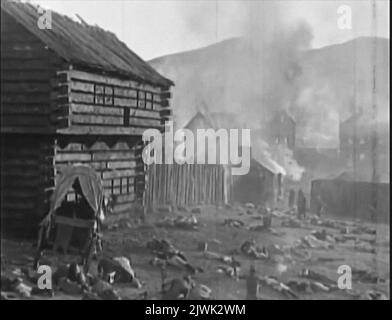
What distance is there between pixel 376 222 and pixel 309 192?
40.8 inches

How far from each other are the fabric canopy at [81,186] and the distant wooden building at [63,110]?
12 cm

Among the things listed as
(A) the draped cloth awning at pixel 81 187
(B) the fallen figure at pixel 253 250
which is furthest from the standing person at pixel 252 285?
(A) the draped cloth awning at pixel 81 187

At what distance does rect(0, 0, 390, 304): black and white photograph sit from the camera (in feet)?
22.5

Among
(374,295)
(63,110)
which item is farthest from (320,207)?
(63,110)

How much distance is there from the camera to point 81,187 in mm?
6895

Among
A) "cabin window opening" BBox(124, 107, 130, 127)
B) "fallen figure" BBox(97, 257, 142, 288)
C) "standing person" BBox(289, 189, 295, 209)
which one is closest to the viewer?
"fallen figure" BBox(97, 257, 142, 288)

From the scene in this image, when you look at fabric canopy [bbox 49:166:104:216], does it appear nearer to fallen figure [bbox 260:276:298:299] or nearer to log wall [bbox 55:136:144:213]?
log wall [bbox 55:136:144:213]

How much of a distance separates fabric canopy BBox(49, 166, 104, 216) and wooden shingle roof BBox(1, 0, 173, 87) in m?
1.47

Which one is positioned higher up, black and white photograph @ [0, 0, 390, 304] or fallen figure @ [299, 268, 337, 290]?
black and white photograph @ [0, 0, 390, 304]

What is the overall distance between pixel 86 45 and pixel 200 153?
220 centimetres

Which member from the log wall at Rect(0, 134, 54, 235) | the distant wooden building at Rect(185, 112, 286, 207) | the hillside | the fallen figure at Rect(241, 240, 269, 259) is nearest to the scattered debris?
the fallen figure at Rect(241, 240, 269, 259)

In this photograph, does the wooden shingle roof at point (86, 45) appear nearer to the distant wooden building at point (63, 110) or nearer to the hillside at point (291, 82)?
the distant wooden building at point (63, 110)

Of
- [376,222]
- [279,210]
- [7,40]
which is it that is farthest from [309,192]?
[7,40]

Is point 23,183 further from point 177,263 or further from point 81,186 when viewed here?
point 177,263
